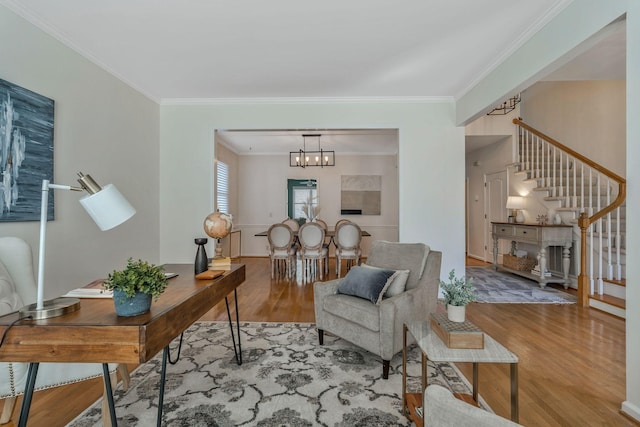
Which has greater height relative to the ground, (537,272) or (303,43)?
(303,43)

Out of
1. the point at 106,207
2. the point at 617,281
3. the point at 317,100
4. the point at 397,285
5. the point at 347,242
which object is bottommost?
the point at 617,281

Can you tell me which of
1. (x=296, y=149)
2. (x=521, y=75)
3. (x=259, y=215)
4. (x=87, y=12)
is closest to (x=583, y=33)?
(x=521, y=75)

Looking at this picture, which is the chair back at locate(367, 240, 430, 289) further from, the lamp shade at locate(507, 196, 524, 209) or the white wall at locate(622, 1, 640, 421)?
the lamp shade at locate(507, 196, 524, 209)

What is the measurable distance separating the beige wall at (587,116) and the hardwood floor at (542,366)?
354 centimetres

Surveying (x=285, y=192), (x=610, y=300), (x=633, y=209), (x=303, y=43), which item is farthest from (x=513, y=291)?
(x=285, y=192)

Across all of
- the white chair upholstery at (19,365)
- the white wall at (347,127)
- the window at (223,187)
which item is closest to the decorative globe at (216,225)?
the white chair upholstery at (19,365)

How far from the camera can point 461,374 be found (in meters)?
2.28

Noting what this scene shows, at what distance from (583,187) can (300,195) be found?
220 inches

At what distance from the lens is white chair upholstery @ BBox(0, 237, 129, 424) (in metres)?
1.46

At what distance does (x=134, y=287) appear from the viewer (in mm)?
1246

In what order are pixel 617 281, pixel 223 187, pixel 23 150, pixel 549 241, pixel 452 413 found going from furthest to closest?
pixel 223 187
pixel 549 241
pixel 617 281
pixel 23 150
pixel 452 413

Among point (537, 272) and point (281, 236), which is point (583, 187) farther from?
point (281, 236)

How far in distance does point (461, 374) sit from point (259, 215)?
6.36 meters

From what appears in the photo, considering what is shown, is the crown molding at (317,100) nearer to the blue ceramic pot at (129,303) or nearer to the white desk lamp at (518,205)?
the white desk lamp at (518,205)
